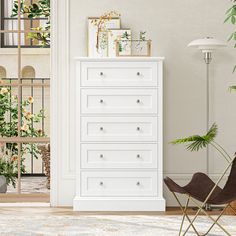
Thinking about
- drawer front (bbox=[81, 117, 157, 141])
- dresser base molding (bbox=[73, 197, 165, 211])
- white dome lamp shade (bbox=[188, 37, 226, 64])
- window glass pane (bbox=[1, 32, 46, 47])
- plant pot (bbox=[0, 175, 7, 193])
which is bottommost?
dresser base molding (bbox=[73, 197, 165, 211])

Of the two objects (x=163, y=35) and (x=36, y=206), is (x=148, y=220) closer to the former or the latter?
(x=36, y=206)

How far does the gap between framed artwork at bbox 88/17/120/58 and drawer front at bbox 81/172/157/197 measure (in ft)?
3.91

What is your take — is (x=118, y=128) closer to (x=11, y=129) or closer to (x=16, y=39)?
(x=11, y=129)

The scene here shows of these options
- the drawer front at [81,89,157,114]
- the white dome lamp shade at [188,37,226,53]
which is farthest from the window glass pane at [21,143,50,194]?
the white dome lamp shade at [188,37,226,53]

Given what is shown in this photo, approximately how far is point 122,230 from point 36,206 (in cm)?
160

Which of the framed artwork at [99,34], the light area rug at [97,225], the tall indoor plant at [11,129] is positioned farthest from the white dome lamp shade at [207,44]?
the tall indoor plant at [11,129]

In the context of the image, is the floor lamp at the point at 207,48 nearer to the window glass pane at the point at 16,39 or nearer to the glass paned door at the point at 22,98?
the glass paned door at the point at 22,98

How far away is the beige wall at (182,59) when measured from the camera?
272 inches

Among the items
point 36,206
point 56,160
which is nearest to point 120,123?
point 56,160

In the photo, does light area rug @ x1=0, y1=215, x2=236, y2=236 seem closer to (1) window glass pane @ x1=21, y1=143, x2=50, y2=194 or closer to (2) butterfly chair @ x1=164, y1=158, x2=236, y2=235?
(2) butterfly chair @ x1=164, y1=158, x2=236, y2=235

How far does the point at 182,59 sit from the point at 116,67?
0.79m

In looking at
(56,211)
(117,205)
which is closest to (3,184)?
(56,211)

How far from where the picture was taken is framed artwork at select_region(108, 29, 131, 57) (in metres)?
6.73

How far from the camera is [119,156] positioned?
6.55 meters
